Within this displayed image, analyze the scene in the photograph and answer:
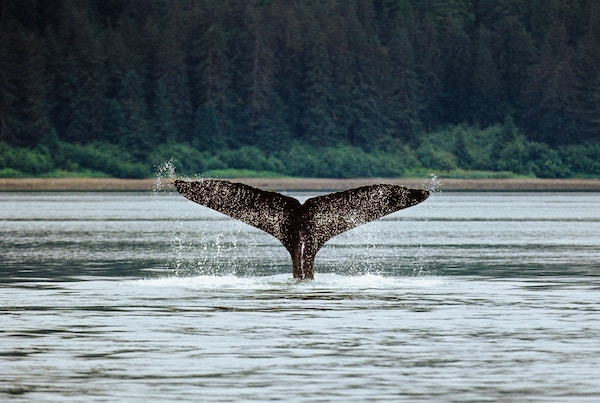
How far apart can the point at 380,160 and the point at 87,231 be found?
9159cm

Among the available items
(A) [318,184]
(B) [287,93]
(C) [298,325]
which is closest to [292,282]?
(C) [298,325]

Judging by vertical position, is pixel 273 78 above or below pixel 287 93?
above

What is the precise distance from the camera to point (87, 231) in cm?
6028

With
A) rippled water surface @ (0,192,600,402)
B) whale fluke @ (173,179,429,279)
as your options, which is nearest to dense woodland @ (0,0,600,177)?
rippled water surface @ (0,192,600,402)

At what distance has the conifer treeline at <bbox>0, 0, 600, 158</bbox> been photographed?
15525 cm

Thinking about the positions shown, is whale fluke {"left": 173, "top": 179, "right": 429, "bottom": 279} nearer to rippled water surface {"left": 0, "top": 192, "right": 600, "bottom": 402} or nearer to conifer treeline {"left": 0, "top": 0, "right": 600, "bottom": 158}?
rippled water surface {"left": 0, "top": 192, "right": 600, "bottom": 402}

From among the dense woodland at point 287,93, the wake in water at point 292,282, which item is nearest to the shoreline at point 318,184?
the dense woodland at point 287,93

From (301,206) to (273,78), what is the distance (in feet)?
458

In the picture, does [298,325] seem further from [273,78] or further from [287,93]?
[273,78]

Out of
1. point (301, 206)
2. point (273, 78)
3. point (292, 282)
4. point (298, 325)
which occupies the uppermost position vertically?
point (273, 78)

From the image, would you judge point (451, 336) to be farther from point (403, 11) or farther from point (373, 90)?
point (403, 11)

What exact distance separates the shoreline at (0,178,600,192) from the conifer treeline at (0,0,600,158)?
781cm

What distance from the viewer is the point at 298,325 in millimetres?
23844

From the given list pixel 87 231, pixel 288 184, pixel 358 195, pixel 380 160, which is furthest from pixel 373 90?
pixel 358 195
